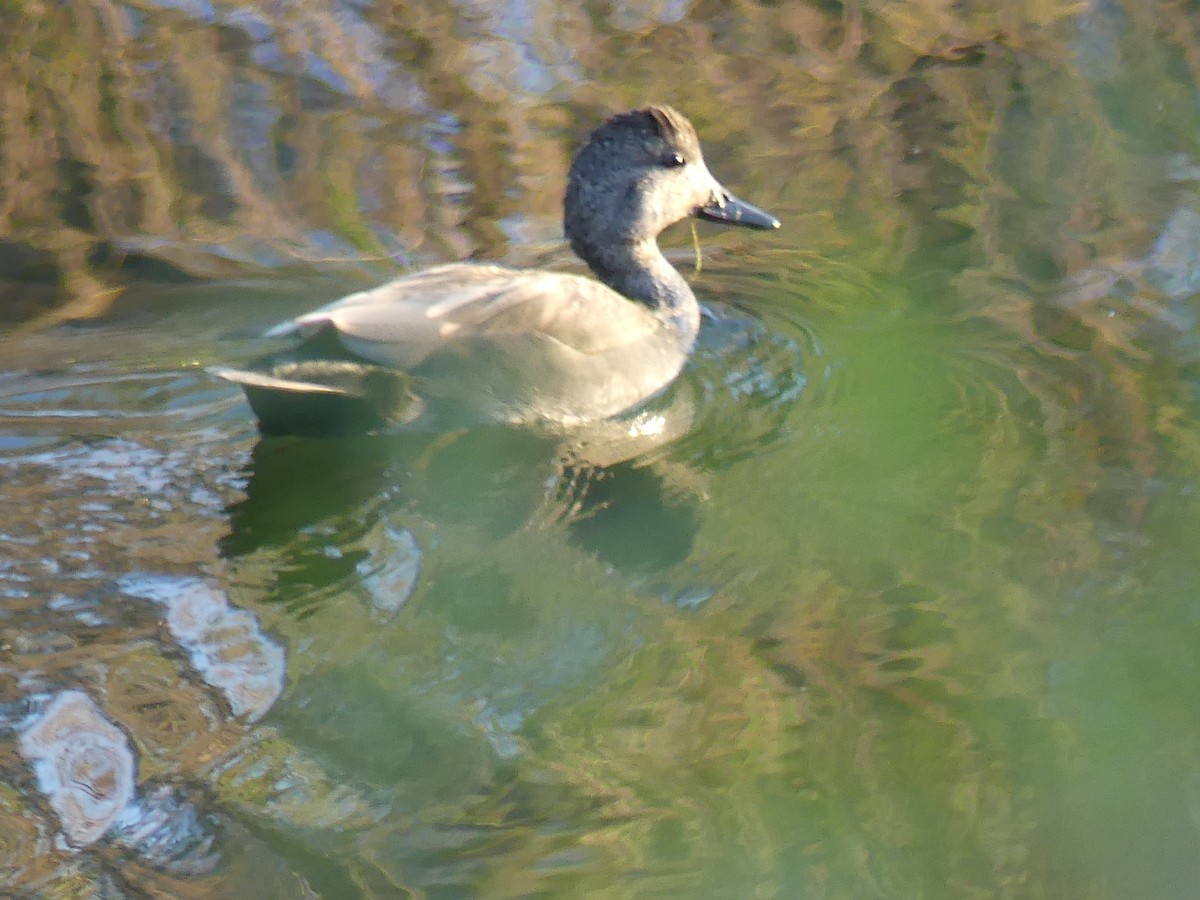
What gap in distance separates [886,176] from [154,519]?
4005mm

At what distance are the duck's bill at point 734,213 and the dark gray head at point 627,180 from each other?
208 millimetres

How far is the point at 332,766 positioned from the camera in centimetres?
375

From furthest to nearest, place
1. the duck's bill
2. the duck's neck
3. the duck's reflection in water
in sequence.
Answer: the duck's bill
the duck's neck
the duck's reflection in water

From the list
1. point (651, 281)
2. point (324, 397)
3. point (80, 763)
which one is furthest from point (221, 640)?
point (651, 281)

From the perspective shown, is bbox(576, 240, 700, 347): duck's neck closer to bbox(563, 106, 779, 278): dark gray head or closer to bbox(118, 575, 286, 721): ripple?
bbox(563, 106, 779, 278): dark gray head

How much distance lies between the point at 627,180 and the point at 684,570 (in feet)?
7.59

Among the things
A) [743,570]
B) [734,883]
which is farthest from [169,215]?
[734,883]

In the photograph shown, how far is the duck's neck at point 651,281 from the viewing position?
6215 millimetres

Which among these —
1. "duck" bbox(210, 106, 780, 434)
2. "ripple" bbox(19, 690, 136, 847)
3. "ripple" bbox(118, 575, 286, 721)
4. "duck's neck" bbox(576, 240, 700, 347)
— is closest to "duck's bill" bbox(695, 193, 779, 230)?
"duck" bbox(210, 106, 780, 434)

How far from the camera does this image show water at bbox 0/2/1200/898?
Result: 3.53 metres

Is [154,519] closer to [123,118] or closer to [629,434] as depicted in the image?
[629,434]

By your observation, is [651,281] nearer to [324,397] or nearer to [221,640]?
[324,397]

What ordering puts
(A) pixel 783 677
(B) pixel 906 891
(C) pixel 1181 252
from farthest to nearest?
(C) pixel 1181 252
(A) pixel 783 677
(B) pixel 906 891

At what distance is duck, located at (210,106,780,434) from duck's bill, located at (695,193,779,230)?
0.54 ft
